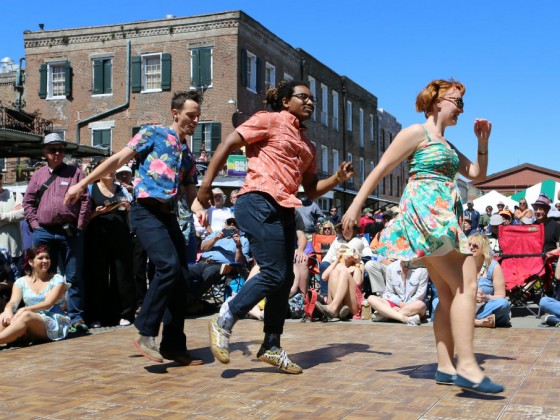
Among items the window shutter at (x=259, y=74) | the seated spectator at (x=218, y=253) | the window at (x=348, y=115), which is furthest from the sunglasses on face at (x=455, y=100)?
the window at (x=348, y=115)

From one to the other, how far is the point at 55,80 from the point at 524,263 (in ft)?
99.3

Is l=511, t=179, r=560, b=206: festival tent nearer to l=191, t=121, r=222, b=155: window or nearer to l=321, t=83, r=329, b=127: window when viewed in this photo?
l=191, t=121, r=222, b=155: window

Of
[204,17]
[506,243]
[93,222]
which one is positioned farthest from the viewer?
[204,17]

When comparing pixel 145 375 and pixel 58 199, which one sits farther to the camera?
pixel 58 199

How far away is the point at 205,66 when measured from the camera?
111ft

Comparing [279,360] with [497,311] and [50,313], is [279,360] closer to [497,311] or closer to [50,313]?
[50,313]

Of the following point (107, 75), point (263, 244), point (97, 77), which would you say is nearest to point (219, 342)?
point (263, 244)

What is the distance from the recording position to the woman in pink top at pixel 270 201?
17.1ft

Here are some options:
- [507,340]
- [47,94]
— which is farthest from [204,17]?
[507,340]

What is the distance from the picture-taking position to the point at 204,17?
1347 inches

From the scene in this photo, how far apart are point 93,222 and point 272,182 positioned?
4.31 meters

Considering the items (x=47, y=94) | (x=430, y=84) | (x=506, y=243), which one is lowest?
(x=506, y=243)

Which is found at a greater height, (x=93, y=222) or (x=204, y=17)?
(x=204, y=17)

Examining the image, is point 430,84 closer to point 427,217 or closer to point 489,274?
point 427,217
